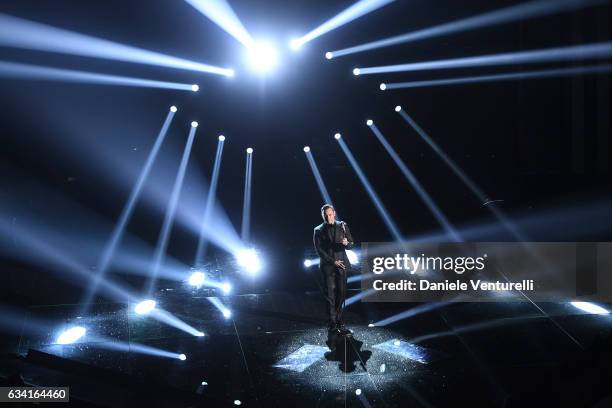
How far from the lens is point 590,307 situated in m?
7.14

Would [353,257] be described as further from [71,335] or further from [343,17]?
[343,17]

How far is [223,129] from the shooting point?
13539 mm

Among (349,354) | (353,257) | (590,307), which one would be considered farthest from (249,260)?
(590,307)

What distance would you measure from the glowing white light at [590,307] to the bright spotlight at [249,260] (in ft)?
19.2

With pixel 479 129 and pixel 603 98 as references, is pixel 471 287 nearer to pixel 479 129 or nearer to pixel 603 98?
pixel 479 129

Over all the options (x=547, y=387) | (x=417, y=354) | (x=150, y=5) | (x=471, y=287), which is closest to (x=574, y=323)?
(x=471, y=287)

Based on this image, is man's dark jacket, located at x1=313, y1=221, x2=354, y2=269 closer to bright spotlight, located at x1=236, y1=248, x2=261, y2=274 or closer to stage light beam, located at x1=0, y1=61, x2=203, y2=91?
bright spotlight, located at x1=236, y1=248, x2=261, y2=274

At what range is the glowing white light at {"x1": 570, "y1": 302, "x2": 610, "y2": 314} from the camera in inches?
273

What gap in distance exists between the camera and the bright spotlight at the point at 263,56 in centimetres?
1184

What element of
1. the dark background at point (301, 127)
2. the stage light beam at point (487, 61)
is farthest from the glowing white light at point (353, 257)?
the stage light beam at point (487, 61)

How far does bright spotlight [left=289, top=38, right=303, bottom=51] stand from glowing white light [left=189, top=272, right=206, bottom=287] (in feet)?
21.9

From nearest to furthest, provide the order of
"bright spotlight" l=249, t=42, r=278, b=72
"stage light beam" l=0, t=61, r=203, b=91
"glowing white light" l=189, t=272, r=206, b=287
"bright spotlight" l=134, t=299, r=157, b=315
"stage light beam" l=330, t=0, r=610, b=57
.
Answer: "bright spotlight" l=134, t=299, r=157, b=315 < "glowing white light" l=189, t=272, r=206, b=287 < "stage light beam" l=0, t=61, r=203, b=91 < "bright spotlight" l=249, t=42, r=278, b=72 < "stage light beam" l=330, t=0, r=610, b=57

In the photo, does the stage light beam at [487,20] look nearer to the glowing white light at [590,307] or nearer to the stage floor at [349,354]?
the stage floor at [349,354]

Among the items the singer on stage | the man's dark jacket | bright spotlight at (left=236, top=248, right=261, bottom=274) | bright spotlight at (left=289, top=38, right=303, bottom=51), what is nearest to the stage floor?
the singer on stage
